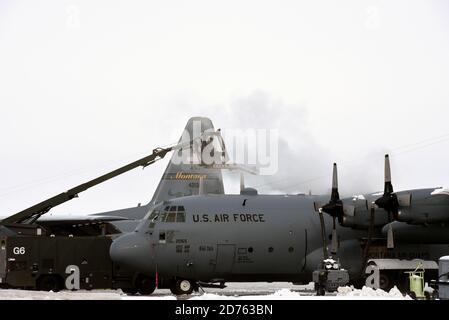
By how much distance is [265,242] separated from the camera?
37.5m

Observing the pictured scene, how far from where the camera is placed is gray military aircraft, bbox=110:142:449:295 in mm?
37031

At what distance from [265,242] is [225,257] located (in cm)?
188

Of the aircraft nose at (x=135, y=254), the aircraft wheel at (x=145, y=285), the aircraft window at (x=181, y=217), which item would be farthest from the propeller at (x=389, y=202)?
the aircraft wheel at (x=145, y=285)

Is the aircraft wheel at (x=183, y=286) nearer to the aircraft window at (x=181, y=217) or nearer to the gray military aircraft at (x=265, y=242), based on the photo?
the gray military aircraft at (x=265, y=242)

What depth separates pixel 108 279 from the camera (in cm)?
4088

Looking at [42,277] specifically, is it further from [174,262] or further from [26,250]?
[174,262]

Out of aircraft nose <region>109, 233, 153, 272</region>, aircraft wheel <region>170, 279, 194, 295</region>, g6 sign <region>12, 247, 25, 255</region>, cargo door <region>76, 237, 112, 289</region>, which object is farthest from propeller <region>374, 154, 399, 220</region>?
g6 sign <region>12, 247, 25, 255</region>

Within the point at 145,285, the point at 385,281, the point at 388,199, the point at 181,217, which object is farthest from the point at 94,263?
the point at 388,199

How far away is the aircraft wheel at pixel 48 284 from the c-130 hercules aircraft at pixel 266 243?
17.1ft

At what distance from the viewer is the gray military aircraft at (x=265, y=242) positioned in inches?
1458

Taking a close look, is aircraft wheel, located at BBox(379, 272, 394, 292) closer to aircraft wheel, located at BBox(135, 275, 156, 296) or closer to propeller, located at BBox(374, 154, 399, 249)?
propeller, located at BBox(374, 154, 399, 249)

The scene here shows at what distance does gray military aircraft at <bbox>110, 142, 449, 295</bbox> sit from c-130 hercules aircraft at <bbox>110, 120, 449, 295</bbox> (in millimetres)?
43

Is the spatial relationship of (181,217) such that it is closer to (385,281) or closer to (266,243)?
(266,243)
